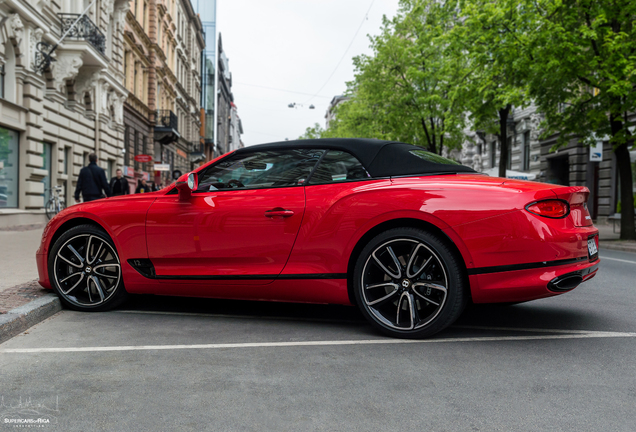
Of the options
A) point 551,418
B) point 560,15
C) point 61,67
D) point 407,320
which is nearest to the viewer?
point 551,418

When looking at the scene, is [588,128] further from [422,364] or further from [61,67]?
[61,67]

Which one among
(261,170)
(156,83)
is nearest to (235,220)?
(261,170)

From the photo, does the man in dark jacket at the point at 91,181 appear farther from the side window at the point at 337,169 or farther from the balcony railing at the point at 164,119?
the balcony railing at the point at 164,119

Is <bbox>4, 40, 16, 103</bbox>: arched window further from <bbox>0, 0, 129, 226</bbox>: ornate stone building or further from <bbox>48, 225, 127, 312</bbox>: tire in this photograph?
<bbox>48, 225, 127, 312</bbox>: tire

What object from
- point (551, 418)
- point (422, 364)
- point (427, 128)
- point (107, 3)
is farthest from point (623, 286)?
point (427, 128)

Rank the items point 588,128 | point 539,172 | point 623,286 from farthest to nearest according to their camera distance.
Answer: point 539,172
point 588,128
point 623,286

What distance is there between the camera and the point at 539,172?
98.6 ft

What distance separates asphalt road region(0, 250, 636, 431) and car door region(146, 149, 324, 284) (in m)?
0.46

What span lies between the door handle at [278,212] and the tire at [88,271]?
1.52 m

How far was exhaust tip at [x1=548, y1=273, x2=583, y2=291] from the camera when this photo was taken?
3.70 m

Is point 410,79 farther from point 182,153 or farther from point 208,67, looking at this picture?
point 208,67

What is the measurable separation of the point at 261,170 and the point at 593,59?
12.5 meters

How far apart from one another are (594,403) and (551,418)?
0.33m

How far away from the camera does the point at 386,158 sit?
434 centimetres
